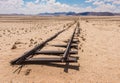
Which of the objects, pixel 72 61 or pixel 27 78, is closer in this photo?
pixel 27 78

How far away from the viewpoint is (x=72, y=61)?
8711 mm

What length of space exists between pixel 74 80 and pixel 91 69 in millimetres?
1459

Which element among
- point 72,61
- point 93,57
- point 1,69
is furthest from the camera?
point 93,57

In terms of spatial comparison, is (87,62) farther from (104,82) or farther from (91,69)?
(104,82)

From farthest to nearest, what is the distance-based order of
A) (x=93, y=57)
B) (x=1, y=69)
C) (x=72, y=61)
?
(x=93, y=57) < (x=72, y=61) < (x=1, y=69)

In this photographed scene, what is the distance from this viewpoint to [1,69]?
7.98 m

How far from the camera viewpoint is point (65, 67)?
810 cm

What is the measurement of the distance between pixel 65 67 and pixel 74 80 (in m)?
1.41

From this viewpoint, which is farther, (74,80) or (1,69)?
(1,69)

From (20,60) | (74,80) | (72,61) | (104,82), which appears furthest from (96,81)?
(20,60)

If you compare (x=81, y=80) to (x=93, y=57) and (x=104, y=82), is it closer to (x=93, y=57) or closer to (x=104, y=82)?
(x=104, y=82)

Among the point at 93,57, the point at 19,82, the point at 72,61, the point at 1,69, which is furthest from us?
the point at 93,57

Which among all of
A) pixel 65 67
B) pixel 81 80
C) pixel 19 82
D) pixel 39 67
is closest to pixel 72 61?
pixel 65 67

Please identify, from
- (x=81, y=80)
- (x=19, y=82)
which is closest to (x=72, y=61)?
(x=81, y=80)
